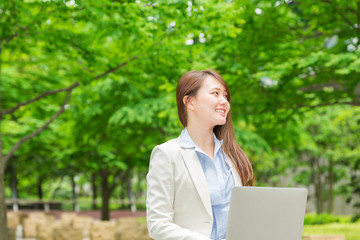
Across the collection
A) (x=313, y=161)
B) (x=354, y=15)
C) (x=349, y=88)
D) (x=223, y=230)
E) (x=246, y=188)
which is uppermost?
(x=354, y=15)

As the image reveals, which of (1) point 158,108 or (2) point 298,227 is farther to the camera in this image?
(1) point 158,108

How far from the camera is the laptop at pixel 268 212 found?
6.91 ft

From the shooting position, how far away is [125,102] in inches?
521

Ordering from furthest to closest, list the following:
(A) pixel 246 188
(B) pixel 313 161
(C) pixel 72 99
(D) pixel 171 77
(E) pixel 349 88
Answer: (B) pixel 313 161 < (C) pixel 72 99 < (E) pixel 349 88 < (D) pixel 171 77 < (A) pixel 246 188

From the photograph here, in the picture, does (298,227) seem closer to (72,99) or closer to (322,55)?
(322,55)

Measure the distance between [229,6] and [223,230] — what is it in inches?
247

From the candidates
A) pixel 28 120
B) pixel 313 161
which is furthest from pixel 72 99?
pixel 313 161

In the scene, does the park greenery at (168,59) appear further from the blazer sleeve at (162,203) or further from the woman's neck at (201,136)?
the blazer sleeve at (162,203)

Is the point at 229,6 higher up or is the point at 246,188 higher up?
the point at 229,6

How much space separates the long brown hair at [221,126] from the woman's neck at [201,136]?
0.08 m

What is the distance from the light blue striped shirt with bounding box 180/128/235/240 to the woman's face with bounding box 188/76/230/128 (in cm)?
13

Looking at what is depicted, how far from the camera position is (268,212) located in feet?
6.93

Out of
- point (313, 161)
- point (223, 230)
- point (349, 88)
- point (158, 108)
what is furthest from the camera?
point (313, 161)

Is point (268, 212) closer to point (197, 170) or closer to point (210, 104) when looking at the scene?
point (197, 170)
